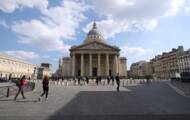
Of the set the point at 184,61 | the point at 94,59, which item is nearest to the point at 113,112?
the point at 94,59

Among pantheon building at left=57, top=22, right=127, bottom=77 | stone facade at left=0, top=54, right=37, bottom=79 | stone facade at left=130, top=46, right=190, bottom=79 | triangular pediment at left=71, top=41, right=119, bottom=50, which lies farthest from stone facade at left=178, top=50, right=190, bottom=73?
stone facade at left=0, top=54, right=37, bottom=79

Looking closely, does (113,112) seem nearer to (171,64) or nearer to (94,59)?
(94,59)

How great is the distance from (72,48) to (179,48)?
59.5 meters

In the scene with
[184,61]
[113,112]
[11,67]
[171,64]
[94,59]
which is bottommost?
[113,112]

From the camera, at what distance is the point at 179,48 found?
108 metres

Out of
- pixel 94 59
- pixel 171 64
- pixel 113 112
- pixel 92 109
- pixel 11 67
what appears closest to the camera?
pixel 113 112

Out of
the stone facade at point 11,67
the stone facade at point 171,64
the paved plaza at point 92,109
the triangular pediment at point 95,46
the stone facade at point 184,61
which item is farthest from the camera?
the stone facade at point 171,64

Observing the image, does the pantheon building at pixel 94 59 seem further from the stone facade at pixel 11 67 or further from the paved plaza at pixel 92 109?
the paved plaza at pixel 92 109

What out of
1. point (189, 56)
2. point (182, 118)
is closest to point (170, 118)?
point (182, 118)

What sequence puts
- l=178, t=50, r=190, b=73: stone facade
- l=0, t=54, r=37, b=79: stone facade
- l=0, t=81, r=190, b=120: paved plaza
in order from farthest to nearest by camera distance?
l=178, t=50, r=190, b=73: stone facade, l=0, t=54, r=37, b=79: stone facade, l=0, t=81, r=190, b=120: paved plaza

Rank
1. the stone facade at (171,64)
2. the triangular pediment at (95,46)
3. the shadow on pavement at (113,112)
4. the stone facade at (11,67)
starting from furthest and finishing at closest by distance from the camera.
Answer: the stone facade at (171,64) → the stone facade at (11,67) → the triangular pediment at (95,46) → the shadow on pavement at (113,112)

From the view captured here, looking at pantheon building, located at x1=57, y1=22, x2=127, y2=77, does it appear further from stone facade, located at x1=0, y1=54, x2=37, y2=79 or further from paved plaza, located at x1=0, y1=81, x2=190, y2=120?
paved plaza, located at x1=0, y1=81, x2=190, y2=120

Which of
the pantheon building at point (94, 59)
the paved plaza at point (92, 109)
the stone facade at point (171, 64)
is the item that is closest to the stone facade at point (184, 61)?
the stone facade at point (171, 64)

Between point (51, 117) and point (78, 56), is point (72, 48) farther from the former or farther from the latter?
point (51, 117)
